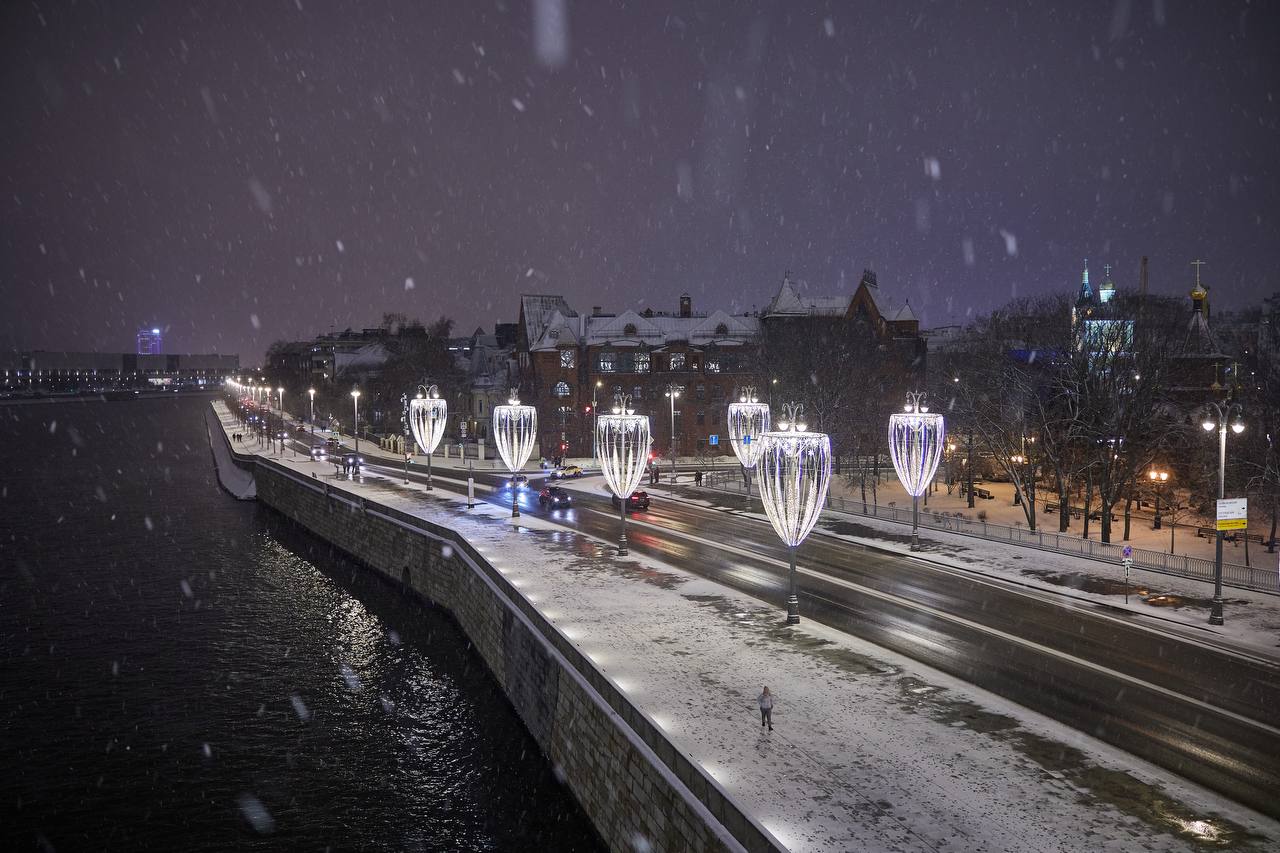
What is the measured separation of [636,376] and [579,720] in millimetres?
63881

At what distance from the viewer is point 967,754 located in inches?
661

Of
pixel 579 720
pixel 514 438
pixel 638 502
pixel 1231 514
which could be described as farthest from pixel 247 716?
pixel 1231 514

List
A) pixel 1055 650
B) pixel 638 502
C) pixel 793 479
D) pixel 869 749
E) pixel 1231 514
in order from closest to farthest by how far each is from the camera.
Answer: pixel 869 749
pixel 1055 650
pixel 1231 514
pixel 793 479
pixel 638 502

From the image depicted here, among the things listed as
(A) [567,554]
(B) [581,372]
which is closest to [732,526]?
(A) [567,554]

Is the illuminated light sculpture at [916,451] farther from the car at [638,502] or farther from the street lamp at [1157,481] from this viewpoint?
the car at [638,502]

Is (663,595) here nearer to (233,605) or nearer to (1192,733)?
(1192,733)


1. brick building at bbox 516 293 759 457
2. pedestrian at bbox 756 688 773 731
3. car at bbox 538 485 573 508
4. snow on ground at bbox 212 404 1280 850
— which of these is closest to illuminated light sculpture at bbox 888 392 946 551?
snow on ground at bbox 212 404 1280 850

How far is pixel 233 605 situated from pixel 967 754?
35526 millimetres

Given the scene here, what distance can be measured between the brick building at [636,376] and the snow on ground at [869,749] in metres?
54.7

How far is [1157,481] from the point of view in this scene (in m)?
47.2

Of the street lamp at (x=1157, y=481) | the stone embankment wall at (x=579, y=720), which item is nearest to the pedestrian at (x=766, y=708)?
the stone embankment wall at (x=579, y=720)

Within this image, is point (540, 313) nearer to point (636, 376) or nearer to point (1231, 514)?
point (636, 376)

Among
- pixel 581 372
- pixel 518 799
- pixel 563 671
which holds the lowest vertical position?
pixel 518 799

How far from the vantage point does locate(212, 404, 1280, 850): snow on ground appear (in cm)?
1403
